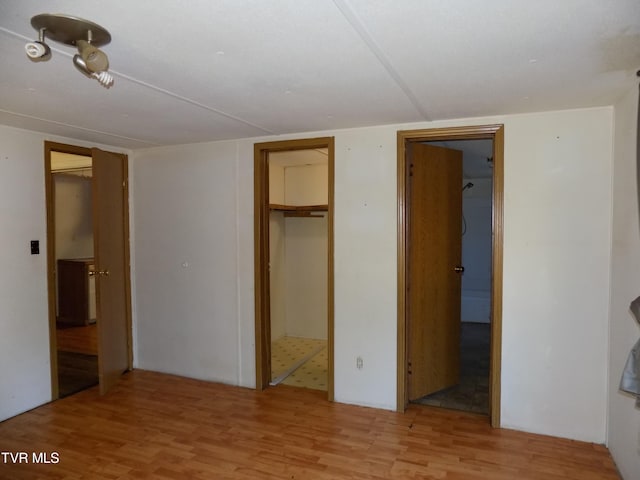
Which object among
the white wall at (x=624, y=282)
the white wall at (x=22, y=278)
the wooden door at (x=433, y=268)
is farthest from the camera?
the wooden door at (x=433, y=268)

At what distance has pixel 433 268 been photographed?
344 centimetres

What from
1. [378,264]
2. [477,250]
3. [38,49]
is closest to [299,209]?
[378,264]

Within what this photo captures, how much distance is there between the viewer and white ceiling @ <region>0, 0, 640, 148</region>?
56.5 inches

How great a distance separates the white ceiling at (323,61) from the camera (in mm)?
1435

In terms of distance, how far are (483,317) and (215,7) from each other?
599cm

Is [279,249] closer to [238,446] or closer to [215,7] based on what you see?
[238,446]

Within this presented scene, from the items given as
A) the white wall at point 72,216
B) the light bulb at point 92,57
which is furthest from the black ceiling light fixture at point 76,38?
the white wall at point 72,216

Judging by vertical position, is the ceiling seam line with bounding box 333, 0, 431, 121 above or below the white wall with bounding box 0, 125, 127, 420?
above

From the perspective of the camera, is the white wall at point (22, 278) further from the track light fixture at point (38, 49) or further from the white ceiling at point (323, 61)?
the track light fixture at point (38, 49)

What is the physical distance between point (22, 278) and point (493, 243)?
3.65 m

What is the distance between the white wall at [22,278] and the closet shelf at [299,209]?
2.24 meters

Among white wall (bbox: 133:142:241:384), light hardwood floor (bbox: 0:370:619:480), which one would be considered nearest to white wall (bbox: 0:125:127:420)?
light hardwood floor (bbox: 0:370:619:480)

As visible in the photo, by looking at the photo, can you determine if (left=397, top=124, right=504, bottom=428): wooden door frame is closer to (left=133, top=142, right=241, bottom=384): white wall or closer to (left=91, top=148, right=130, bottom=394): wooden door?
(left=133, top=142, right=241, bottom=384): white wall

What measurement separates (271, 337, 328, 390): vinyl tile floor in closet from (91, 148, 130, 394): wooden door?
1485mm
